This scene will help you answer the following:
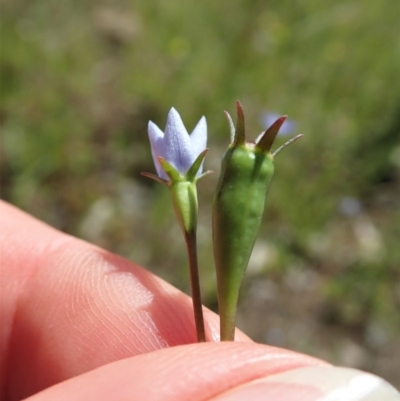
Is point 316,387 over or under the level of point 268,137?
under

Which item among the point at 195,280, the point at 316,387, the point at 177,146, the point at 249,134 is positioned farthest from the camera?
the point at 249,134

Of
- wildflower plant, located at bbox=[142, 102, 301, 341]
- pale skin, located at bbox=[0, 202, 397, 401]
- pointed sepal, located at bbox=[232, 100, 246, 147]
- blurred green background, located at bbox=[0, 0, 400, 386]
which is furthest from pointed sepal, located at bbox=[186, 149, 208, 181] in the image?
blurred green background, located at bbox=[0, 0, 400, 386]

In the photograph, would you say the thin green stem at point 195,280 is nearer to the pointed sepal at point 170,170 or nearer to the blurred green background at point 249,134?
the pointed sepal at point 170,170

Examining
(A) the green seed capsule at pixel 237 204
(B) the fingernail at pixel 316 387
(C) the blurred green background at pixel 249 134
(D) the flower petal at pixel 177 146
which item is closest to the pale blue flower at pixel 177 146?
(D) the flower petal at pixel 177 146

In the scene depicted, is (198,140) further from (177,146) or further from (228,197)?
(228,197)

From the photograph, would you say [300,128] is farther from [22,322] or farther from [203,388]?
[203,388]

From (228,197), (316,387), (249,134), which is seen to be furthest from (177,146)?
(249,134)

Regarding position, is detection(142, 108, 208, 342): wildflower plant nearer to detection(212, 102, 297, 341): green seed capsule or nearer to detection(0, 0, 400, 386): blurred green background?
detection(212, 102, 297, 341): green seed capsule

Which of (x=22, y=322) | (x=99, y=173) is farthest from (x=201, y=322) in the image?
(x=99, y=173)
